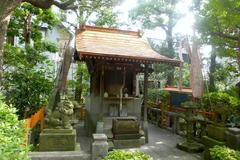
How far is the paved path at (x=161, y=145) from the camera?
8966 millimetres

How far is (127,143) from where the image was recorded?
1012 centimetres

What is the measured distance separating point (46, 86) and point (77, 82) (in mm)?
7712

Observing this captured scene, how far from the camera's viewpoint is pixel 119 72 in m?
12.4

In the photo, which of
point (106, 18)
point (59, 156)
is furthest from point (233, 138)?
point (106, 18)

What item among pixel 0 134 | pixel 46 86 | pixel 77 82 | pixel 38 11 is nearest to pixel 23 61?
pixel 46 86

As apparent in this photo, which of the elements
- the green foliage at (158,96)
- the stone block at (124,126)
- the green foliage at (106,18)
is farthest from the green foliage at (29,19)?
the green foliage at (158,96)

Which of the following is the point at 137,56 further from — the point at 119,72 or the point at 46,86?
the point at 46,86

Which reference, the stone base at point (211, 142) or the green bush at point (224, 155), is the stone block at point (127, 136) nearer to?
the stone base at point (211, 142)

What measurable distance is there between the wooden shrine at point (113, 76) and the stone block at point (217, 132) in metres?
3.04

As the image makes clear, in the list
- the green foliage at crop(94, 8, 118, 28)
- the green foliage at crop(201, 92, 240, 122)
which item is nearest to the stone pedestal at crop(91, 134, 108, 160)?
the green foliage at crop(201, 92, 240, 122)

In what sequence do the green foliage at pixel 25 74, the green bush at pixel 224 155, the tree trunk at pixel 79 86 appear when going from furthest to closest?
the tree trunk at pixel 79 86 < the green foliage at pixel 25 74 < the green bush at pixel 224 155

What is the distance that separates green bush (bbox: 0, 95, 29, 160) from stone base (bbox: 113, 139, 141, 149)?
17.4ft

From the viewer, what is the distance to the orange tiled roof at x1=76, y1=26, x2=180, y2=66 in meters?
9.80

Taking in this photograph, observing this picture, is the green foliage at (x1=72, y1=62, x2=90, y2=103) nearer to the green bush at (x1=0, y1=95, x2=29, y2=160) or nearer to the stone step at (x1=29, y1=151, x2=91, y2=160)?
the stone step at (x1=29, y1=151, x2=91, y2=160)
